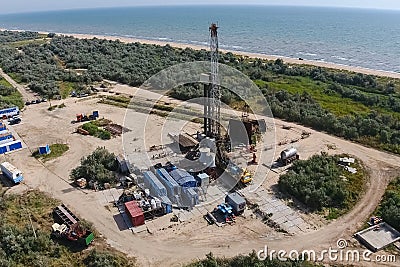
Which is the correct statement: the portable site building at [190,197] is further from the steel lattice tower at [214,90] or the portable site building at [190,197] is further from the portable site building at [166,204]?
the steel lattice tower at [214,90]

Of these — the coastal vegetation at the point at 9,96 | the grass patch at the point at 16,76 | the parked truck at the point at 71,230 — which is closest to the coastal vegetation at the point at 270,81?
the grass patch at the point at 16,76

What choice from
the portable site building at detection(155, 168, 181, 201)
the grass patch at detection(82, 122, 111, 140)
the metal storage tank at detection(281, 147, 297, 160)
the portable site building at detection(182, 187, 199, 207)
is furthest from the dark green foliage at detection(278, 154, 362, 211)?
the grass patch at detection(82, 122, 111, 140)

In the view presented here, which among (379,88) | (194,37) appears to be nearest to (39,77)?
(379,88)

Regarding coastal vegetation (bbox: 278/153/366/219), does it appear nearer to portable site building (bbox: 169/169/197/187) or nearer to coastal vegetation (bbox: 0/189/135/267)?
portable site building (bbox: 169/169/197/187)

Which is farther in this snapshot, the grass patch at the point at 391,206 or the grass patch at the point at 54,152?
the grass patch at the point at 54,152

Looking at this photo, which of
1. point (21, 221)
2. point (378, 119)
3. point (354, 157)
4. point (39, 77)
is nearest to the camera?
point (21, 221)

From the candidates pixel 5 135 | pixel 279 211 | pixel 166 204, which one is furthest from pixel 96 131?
pixel 279 211

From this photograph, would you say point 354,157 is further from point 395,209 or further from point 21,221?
point 21,221
